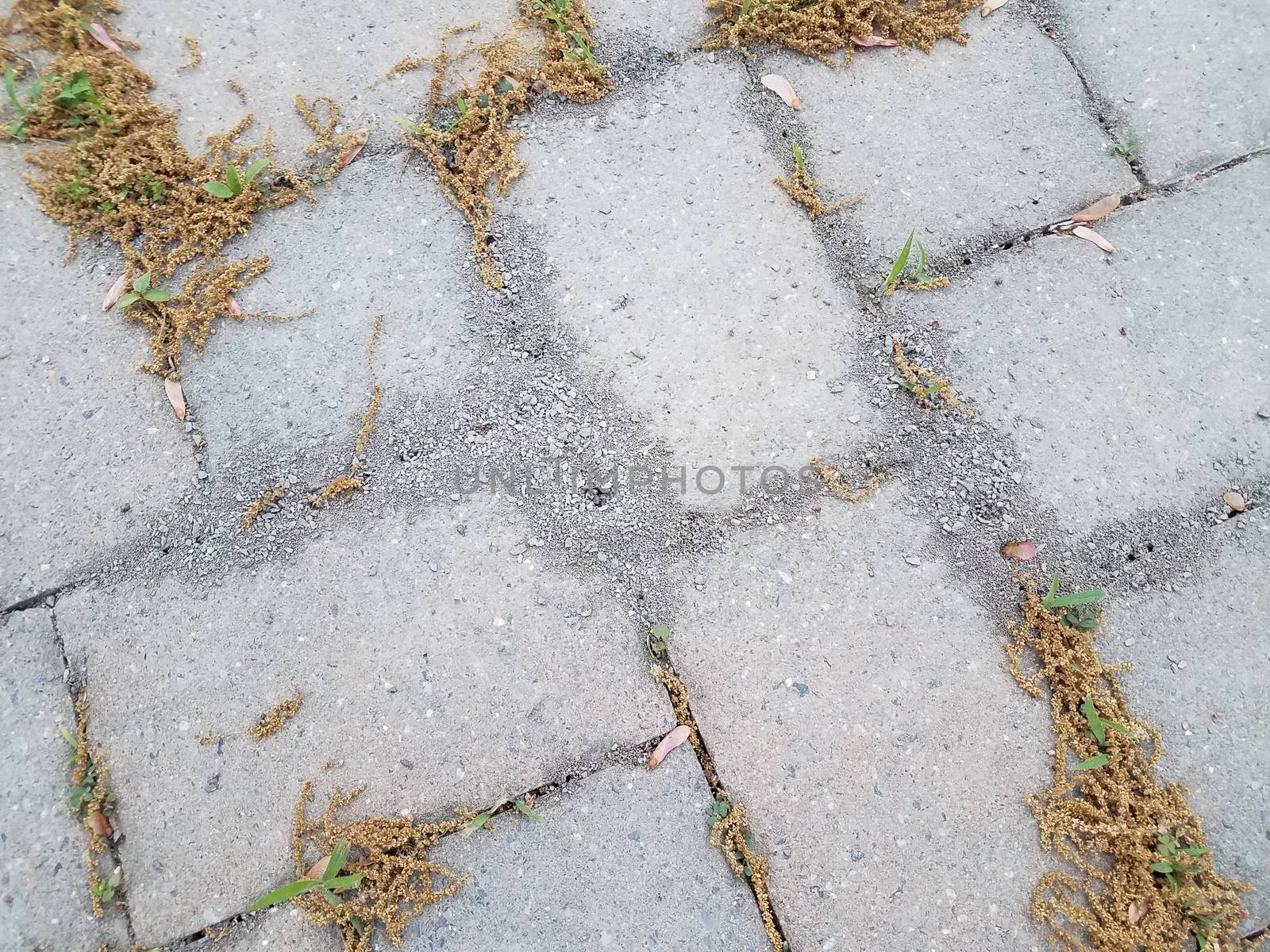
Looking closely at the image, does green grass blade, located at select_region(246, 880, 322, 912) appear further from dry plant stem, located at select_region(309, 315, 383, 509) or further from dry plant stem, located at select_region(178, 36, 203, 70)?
dry plant stem, located at select_region(178, 36, 203, 70)

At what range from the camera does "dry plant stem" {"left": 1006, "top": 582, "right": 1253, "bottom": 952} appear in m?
1.65

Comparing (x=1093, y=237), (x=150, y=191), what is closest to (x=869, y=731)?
(x=1093, y=237)

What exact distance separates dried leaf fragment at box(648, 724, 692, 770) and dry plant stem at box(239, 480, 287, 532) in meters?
1.04

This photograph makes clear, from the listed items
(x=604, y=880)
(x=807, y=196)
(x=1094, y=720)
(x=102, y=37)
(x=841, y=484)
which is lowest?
(x=604, y=880)

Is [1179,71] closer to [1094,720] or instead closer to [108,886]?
[1094,720]

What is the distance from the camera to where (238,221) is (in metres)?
2.10

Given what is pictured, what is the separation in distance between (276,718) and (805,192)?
1799 mm

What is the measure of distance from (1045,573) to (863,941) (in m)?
0.89

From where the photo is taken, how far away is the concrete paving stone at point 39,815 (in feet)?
5.30

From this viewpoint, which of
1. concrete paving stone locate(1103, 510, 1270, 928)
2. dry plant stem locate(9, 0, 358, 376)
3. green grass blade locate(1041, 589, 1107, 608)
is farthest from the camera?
dry plant stem locate(9, 0, 358, 376)

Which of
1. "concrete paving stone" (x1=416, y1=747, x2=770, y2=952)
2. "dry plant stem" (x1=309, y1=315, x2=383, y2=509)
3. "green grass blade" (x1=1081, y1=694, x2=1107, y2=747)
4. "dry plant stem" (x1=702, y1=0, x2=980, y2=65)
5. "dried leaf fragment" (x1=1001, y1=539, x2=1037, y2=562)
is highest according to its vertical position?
"dry plant stem" (x1=702, y1=0, x2=980, y2=65)

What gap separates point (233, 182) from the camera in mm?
2111

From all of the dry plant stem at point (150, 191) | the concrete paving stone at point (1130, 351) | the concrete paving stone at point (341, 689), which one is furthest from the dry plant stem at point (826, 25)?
the concrete paving stone at point (341, 689)

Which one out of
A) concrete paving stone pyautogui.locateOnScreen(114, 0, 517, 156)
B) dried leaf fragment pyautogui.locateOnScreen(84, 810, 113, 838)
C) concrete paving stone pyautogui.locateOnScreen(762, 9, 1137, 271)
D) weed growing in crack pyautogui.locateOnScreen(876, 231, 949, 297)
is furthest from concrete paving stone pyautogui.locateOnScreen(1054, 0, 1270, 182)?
dried leaf fragment pyautogui.locateOnScreen(84, 810, 113, 838)
